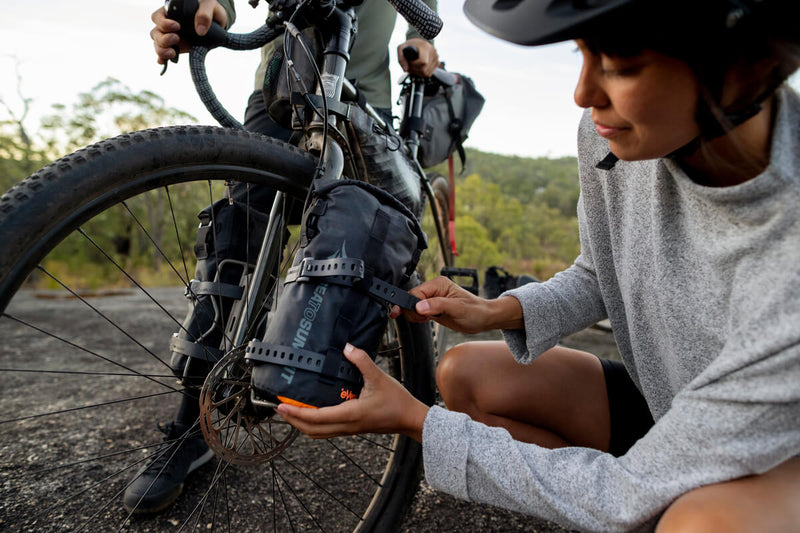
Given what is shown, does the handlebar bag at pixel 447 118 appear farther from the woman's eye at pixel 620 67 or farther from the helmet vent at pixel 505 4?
the woman's eye at pixel 620 67

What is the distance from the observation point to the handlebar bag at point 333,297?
0.80 meters

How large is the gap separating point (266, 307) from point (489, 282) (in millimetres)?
1969

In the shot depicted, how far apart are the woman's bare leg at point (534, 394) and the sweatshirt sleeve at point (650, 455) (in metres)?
0.46

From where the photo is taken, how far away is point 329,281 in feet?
2.76

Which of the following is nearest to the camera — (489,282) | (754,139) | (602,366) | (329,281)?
(754,139)

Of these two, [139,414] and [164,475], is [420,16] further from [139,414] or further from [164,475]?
[139,414]

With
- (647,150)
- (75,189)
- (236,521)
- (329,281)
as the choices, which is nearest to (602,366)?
(647,150)

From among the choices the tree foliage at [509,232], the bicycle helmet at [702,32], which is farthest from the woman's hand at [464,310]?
the tree foliage at [509,232]

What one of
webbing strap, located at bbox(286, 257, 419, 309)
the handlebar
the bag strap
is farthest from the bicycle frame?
the bag strap

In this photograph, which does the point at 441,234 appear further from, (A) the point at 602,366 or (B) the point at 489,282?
(A) the point at 602,366

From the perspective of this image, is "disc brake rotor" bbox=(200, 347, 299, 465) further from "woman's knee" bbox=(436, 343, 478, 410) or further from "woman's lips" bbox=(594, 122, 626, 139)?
"woman's lips" bbox=(594, 122, 626, 139)

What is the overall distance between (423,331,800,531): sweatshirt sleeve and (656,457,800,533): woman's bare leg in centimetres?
2

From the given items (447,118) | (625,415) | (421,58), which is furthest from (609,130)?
(447,118)

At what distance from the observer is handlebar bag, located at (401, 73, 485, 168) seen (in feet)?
7.35
